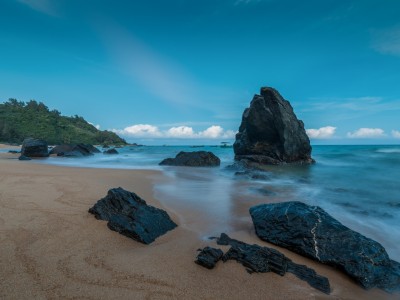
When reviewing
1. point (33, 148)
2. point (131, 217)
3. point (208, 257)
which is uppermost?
point (33, 148)

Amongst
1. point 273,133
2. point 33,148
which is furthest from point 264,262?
point 33,148

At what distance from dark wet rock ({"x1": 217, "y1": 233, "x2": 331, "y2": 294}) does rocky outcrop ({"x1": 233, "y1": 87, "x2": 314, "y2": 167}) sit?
992 inches

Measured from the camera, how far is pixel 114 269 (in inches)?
129

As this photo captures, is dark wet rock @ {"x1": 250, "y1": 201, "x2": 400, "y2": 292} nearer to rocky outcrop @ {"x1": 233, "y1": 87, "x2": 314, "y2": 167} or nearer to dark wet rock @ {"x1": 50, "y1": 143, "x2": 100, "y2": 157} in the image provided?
rocky outcrop @ {"x1": 233, "y1": 87, "x2": 314, "y2": 167}

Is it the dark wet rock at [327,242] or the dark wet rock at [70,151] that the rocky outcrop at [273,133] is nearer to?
the dark wet rock at [70,151]

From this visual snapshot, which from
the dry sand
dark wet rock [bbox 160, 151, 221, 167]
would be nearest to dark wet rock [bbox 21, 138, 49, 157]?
dark wet rock [bbox 160, 151, 221, 167]

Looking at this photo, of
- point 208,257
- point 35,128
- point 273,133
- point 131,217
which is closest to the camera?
point 208,257

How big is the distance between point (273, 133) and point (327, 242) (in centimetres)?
2756

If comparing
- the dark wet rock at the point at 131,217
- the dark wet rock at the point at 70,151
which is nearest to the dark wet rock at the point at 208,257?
the dark wet rock at the point at 131,217

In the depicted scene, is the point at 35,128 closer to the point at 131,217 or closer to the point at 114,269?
the point at 131,217

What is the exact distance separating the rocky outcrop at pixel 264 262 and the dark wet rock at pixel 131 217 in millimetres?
1207

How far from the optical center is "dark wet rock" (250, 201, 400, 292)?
3.77m

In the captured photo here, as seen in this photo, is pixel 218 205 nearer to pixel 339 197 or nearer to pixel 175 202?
pixel 175 202

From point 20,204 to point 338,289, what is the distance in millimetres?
6224
